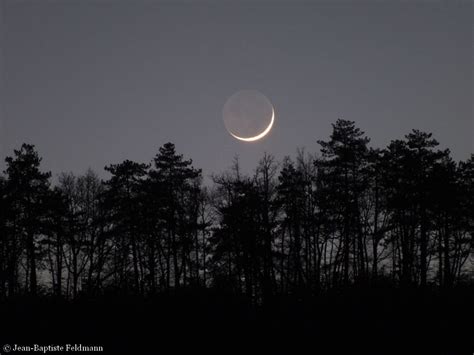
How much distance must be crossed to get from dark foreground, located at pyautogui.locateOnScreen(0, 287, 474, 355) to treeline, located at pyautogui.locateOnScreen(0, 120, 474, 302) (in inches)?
397

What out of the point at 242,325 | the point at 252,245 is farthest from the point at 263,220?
the point at 242,325

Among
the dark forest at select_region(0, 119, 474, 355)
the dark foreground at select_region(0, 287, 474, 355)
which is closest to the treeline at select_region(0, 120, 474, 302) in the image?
the dark forest at select_region(0, 119, 474, 355)

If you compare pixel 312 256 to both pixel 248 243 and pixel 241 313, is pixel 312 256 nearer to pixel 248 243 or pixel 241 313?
pixel 248 243

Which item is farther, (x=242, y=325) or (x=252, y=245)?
(x=252, y=245)

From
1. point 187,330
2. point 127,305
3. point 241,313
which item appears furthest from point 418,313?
point 127,305

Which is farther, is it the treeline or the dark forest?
the treeline

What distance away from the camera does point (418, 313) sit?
621 inches

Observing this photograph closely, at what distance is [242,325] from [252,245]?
12780 mm

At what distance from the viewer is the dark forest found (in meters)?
15.5

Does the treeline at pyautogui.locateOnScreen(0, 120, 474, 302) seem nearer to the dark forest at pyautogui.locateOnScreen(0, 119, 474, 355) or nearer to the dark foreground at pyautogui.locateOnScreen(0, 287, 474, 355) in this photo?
the dark forest at pyautogui.locateOnScreen(0, 119, 474, 355)

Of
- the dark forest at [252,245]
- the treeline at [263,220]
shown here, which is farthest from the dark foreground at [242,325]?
the treeline at [263,220]

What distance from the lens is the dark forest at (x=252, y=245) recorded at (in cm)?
1547

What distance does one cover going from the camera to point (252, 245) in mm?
27375

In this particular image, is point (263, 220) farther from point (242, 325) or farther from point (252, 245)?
point (242, 325)
